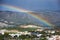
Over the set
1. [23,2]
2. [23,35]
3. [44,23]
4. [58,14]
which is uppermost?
[23,2]

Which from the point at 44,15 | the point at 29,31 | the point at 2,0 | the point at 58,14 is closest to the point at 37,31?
the point at 29,31

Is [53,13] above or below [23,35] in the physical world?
above

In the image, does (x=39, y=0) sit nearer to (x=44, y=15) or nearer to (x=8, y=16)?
(x=44, y=15)

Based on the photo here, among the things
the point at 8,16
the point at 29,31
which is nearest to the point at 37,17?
the point at 29,31

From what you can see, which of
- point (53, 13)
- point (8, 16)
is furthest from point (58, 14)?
point (8, 16)

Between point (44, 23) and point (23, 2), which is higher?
point (23, 2)

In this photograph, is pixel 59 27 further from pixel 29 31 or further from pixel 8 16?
pixel 8 16

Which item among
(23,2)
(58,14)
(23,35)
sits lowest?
(23,35)

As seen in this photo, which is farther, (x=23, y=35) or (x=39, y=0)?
(x=39, y=0)
